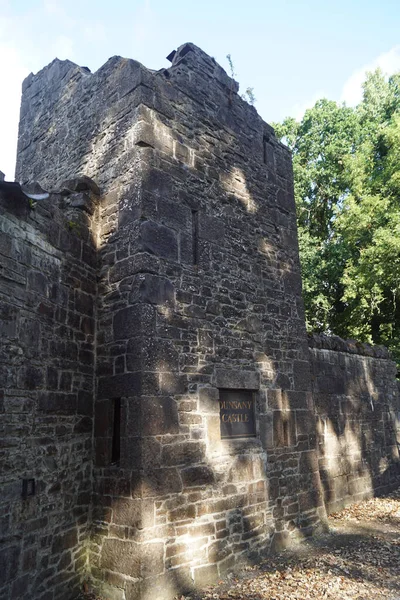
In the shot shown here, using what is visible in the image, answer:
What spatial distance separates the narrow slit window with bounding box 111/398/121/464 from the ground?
150 centimetres

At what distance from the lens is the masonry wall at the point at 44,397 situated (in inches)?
176

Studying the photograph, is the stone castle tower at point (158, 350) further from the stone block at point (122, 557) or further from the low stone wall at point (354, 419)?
the low stone wall at point (354, 419)

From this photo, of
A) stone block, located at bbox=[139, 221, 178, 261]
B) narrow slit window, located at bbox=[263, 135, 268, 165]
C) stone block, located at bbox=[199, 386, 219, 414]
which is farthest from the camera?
narrow slit window, located at bbox=[263, 135, 268, 165]

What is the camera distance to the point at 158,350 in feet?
17.7

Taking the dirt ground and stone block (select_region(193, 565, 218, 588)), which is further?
stone block (select_region(193, 565, 218, 588))

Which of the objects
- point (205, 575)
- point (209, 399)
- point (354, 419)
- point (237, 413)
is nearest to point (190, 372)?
point (209, 399)

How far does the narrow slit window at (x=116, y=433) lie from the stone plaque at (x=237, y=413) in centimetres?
143

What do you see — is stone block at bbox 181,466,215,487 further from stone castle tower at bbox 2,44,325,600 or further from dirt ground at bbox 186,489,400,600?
dirt ground at bbox 186,489,400,600

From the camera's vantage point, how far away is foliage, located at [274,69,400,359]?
1617 centimetres

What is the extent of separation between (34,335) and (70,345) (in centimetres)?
62

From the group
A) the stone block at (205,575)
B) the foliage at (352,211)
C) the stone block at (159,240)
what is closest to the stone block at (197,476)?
the stone block at (205,575)

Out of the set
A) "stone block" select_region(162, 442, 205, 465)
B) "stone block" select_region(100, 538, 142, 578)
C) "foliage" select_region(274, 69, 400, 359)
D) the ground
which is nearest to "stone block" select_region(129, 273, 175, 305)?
"stone block" select_region(162, 442, 205, 465)

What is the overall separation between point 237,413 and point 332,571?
2.23 m

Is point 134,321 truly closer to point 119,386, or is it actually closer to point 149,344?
point 149,344
